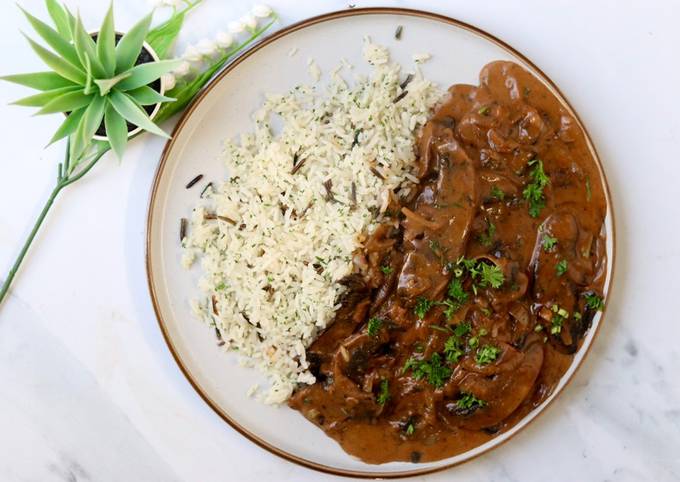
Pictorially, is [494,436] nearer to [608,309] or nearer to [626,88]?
[608,309]

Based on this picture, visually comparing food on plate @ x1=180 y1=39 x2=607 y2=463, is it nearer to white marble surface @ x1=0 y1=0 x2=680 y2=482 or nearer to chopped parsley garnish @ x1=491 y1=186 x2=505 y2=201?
chopped parsley garnish @ x1=491 y1=186 x2=505 y2=201

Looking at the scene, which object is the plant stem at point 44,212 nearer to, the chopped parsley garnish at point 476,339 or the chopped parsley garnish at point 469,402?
the chopped parsley garnish at point 476,339

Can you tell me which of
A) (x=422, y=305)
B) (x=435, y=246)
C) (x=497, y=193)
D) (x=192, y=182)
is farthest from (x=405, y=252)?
(x=192, y=182)

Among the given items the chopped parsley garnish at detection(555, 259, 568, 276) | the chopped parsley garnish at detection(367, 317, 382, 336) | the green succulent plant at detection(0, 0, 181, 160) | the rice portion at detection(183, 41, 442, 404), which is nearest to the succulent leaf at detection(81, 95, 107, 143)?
the green succulent plant at detection(0, 0, 181, 160)

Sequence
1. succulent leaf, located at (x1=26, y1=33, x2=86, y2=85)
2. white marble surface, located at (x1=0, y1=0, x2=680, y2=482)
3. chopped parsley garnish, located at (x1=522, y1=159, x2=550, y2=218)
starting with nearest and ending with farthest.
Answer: succulent leaf, located at (x1=26, y1=33, x2=86, y2=85) → chopped parsley garnish, located at (x1=522, y1=159, x2=550, y2=218) → white marble surface, located at (x1=0, y1=0, x2=680, y2=482)

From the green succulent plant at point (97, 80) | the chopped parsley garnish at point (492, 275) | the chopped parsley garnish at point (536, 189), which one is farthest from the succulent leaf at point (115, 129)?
the chopped parsley garnish at point (536, 189)

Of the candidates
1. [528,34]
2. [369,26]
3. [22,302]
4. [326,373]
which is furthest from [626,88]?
[22,302]
